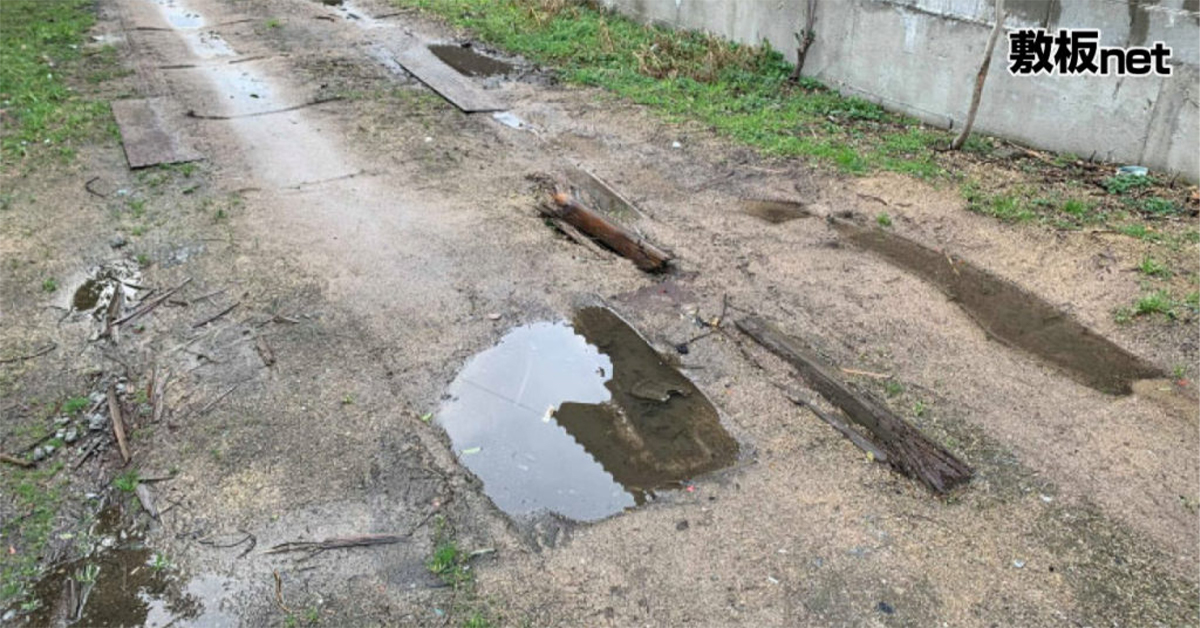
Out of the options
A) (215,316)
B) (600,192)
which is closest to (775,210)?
(600,192)

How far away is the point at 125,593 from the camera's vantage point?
3.45 m

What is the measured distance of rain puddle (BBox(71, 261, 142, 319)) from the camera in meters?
5.38

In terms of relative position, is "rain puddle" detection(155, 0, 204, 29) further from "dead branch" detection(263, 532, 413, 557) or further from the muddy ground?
"dead branch" detection(263, 532, 413, 557)

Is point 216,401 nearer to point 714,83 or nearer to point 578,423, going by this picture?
point 578,423

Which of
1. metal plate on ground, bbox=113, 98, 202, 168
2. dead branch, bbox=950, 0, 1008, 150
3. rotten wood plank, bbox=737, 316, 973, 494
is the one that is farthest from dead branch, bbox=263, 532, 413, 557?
dead branch, bbox=950, 0, 1008, 150

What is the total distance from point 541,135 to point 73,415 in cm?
526

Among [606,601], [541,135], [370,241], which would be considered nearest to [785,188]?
[541,135]

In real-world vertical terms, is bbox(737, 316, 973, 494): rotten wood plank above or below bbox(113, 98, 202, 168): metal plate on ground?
below

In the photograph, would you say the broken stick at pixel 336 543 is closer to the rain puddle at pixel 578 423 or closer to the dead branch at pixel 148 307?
the rain puddle at pixel 578 423

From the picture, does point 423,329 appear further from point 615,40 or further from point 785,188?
point 615,40

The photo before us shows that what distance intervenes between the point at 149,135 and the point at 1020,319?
25.4ft

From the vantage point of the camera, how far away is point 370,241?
6266 mm

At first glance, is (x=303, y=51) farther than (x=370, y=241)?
Yes

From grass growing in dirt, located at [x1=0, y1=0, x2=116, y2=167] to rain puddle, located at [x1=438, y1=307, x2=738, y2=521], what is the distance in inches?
209
